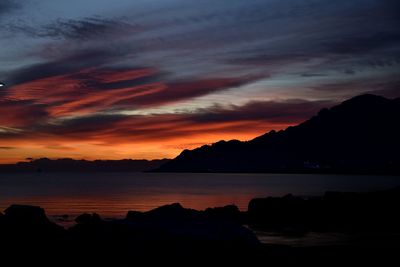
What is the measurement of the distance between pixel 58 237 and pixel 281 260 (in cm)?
1089

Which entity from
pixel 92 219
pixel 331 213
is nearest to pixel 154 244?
pixel 92 219

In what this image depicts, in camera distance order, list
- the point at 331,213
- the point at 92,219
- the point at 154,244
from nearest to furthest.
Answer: the point at 154,244 → the point at 92,219 → the point at 331,213

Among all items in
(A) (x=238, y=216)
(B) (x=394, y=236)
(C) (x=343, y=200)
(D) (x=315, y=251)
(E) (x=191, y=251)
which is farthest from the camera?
(C) (x=343, y=200)

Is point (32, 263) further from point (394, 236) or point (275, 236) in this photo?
point (394, 236)

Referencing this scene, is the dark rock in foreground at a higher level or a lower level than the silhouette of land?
lower

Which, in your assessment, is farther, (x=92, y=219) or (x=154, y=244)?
(x=92, y=219)

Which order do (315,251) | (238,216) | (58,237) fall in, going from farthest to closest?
1. (238,216)
2. (315,251)
3. (58,237)

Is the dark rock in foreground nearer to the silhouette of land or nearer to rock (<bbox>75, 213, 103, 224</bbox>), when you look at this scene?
rock (<bbox>75, 213, 103, 224</bbox>)

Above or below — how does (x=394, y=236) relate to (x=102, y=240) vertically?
below

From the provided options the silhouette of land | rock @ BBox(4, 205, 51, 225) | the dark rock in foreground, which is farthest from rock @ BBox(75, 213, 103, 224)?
the dark rock in foreground

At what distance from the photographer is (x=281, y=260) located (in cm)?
2300

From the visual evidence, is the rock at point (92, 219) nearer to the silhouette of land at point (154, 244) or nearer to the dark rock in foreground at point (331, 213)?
the silhouette of land at point (154, 244)

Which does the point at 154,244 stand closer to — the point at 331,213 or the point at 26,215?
the point at 26,215

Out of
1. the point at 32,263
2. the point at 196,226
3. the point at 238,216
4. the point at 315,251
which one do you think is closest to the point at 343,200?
the point at 238,216
